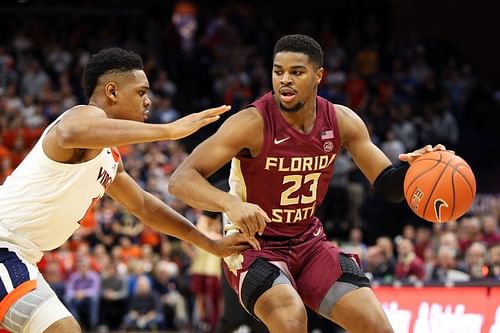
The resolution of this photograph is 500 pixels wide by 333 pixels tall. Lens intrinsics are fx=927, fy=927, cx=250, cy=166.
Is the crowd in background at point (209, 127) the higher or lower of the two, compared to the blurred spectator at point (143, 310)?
higher

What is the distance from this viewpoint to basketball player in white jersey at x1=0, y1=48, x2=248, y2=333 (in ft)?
15.5

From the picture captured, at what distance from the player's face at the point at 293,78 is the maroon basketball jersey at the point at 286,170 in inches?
5.6

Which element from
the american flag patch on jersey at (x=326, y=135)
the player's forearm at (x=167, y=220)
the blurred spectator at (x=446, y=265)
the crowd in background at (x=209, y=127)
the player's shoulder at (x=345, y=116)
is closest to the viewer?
the american flag patch on jersey at (x=326, y=135)

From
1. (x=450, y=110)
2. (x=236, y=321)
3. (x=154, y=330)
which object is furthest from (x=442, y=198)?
(x=450, y=110)

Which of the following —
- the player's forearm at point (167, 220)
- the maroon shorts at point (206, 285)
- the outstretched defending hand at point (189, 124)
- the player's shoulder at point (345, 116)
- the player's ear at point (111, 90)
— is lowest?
the maroon shorts at point (206, 285)

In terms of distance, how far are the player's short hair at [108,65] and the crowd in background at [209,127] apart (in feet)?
15.3

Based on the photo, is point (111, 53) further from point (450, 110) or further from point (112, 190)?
A: point (450, 110)

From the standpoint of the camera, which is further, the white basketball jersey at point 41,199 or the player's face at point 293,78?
the player's face at point 293,78

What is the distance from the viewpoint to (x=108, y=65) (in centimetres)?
527

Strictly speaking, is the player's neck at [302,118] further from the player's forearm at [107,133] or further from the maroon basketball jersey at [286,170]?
the player's forearm at [107,133]

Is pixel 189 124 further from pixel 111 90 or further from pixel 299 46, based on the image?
pixel 299 46

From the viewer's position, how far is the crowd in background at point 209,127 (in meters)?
13.6

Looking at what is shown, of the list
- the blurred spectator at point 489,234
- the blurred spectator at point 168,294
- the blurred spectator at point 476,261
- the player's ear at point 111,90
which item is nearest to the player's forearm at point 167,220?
the player's ear at point 111,90

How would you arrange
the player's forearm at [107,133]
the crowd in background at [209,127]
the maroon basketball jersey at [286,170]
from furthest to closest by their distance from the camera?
the crowd in background at [209,127]
the maroon basketball jersey at [286,170]
the player's forearm at [107,133]
